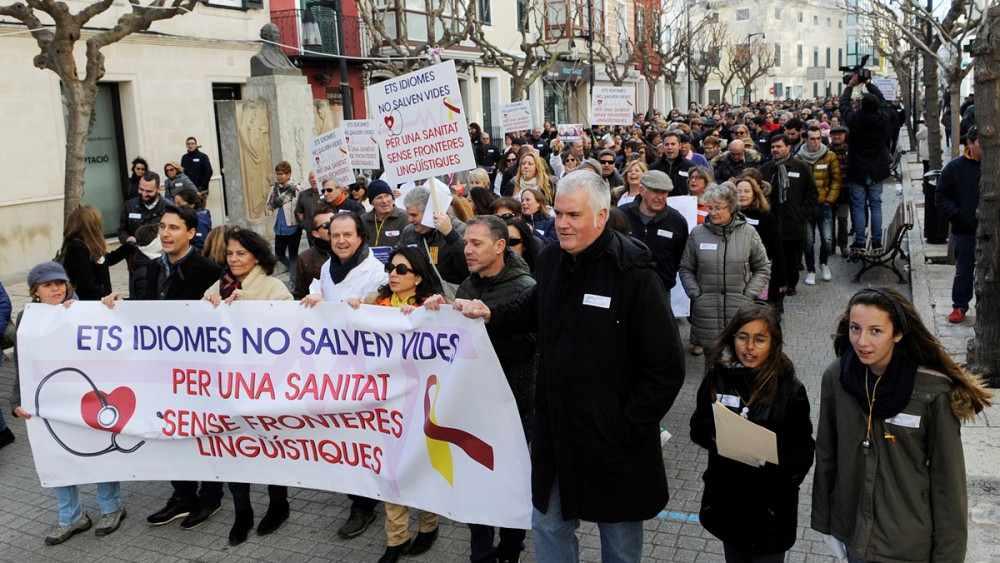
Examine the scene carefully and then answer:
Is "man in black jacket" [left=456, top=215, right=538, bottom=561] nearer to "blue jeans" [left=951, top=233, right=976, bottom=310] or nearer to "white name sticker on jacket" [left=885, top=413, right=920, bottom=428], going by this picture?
"white name sticker on jacket" [left=885, top=413, right=920, bottom=428]

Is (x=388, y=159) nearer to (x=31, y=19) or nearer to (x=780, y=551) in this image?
(x=780, y=551)

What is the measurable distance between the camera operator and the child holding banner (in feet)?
30.7

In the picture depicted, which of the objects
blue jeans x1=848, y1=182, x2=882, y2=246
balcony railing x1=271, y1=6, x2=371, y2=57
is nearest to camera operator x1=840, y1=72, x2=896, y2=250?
blue jeans x1=848, y1=182, x2=882, y2=246

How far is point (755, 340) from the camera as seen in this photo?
3.81m

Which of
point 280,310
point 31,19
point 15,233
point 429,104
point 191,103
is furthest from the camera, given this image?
point 191,103

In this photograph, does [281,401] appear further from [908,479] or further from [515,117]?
[515,117]

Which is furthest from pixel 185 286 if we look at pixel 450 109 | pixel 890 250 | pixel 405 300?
pixel 890 250

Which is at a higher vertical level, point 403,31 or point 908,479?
point 403,31

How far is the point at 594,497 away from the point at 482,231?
157cm

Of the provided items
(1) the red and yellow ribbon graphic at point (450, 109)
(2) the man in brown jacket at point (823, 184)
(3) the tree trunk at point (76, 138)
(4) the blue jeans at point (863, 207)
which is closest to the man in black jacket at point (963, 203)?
(2) the man in brown jacket at point (823, 184)

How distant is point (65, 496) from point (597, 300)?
3.56 metres

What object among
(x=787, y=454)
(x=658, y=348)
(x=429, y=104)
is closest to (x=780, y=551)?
(x=787, y=454)

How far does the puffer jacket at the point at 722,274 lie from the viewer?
6867mm

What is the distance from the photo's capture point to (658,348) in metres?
3.53
